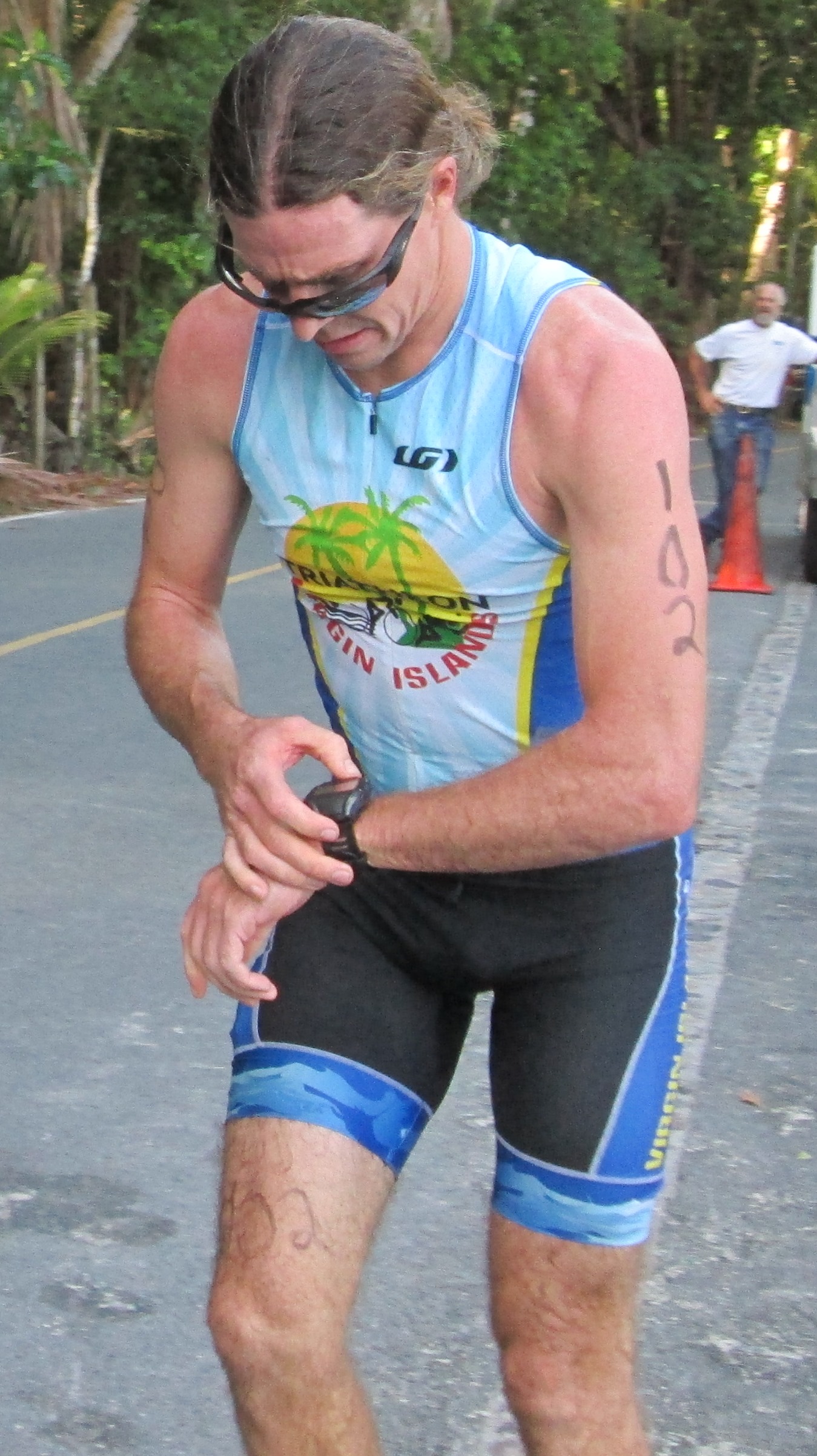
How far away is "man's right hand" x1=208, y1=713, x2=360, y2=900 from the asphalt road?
1.22 m

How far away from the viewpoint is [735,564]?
1362cm

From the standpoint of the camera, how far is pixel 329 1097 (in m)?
2.51

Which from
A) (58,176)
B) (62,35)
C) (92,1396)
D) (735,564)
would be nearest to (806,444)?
(735,564)

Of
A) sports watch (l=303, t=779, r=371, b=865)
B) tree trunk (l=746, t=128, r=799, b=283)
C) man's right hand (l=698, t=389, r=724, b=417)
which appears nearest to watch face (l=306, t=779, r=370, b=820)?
sports watch (l=303, t=779, r=371, b=865)

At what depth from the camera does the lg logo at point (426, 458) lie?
2.45 meters

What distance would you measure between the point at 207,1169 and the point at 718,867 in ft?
8.97

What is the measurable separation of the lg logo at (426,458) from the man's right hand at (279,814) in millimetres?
323

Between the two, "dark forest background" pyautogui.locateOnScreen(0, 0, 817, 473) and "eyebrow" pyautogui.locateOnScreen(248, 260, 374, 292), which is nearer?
"eyebrow" pyautogui.locateOnScreen(248, 260, 374, 292)

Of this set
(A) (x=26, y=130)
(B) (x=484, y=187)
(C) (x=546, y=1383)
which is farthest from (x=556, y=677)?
(B) (x=484, y=187)

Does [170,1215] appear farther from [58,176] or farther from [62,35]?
[62,35]

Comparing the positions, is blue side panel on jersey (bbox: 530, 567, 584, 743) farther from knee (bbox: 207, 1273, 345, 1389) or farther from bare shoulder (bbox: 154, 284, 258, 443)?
knee (bbox: 207, 1273, 345, 1389)

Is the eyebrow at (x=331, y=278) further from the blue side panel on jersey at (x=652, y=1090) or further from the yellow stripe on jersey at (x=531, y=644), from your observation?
the blue side panel on jersey at (x=652, y=1090)

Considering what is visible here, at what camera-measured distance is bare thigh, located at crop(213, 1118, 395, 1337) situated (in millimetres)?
2348

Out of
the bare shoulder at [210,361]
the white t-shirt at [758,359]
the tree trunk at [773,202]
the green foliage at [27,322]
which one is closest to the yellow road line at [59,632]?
the white t-shirt at [758,359]
